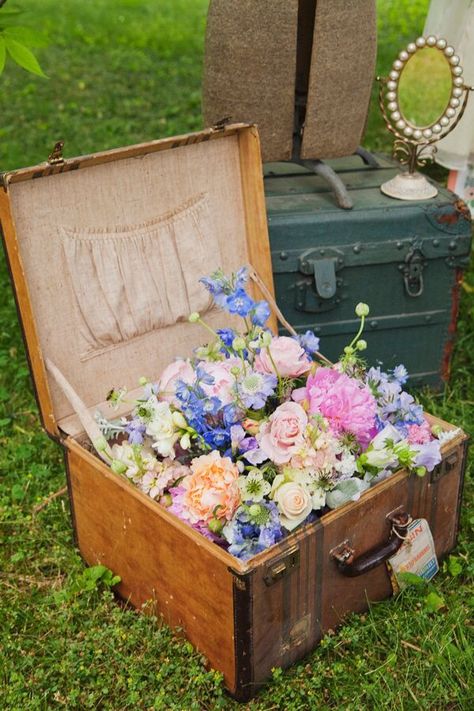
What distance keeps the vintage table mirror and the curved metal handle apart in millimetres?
1271

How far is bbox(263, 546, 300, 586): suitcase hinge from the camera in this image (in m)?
1.90

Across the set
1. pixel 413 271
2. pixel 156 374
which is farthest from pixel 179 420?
pixel 413 271

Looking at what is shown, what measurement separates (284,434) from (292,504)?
0.52 ft

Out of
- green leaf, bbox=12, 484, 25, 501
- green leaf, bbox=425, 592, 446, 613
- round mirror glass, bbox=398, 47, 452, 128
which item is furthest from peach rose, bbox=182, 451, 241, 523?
round mirror glass, bbox=398, 47, 452, 128

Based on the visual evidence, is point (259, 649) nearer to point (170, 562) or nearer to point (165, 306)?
point (170, 562)

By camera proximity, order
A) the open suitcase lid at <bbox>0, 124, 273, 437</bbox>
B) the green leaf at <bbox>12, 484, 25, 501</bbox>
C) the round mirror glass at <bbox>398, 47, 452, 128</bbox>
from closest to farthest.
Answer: the open suitcase lid at <bbox>0, 124, 273, 437</bbox> < the green leaf at <bbox>12, 484, 25, 501</bbox> < the round mirror glass at <bbox>398, 47, 452, 128</bbox>

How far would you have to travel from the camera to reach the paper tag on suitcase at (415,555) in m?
2.26

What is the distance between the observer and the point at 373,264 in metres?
2.95

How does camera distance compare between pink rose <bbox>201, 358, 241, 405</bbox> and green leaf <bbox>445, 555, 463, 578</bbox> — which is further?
green leaf <bbox>445, 555, 463, 578</bbox>

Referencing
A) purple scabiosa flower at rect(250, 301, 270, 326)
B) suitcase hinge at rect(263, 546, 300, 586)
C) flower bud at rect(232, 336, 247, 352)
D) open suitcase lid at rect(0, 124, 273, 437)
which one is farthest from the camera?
open suitcase lid at rect(0, 124, 273, 437)

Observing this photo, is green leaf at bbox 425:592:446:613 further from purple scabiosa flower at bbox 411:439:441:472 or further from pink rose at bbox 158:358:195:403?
pink rose at bbox 158:358:195:403

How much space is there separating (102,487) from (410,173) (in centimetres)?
160

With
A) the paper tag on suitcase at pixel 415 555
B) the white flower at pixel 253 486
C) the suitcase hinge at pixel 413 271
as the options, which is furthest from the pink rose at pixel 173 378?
the suitcase hinge at pixel 413 271

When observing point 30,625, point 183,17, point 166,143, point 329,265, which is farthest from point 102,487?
point 183,17
